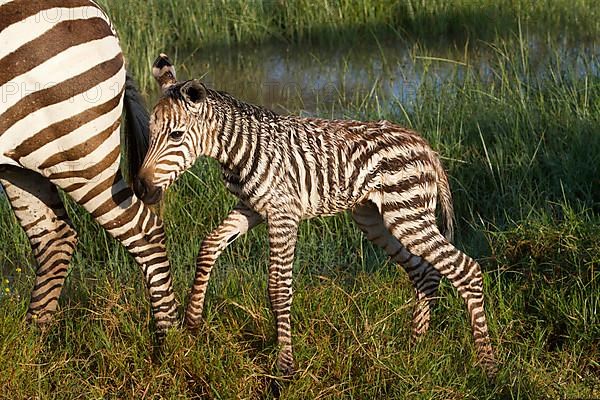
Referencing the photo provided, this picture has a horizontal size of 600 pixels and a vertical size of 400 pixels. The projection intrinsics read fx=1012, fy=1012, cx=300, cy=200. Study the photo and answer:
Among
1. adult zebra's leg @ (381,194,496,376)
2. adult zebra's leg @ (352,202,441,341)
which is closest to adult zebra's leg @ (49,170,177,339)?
adult zebra's leg @ (352,202,441,341)

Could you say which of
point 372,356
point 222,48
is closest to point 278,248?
point 372,356

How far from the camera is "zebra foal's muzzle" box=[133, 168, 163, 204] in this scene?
4309mm

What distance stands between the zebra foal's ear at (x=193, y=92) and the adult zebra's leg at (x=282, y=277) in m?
0.60

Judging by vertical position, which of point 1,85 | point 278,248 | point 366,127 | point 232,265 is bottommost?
point 232,265

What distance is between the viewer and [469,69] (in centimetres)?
852

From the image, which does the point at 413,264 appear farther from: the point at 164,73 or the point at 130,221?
the point at 164,73

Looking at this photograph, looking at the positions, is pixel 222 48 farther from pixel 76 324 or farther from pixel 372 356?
pixel 372 356

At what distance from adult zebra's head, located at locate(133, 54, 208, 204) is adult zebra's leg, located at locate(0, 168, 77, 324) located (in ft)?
3.46

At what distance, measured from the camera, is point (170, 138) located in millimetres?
4312

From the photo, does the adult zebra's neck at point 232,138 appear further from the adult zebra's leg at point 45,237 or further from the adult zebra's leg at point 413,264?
the adult zebra's leg at point 45,237


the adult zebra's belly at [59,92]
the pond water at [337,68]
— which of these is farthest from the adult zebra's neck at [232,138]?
the pond water at [337,68]

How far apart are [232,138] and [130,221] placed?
796mm

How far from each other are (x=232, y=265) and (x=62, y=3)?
78.0 inches

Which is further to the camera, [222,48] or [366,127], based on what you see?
[222,48]
